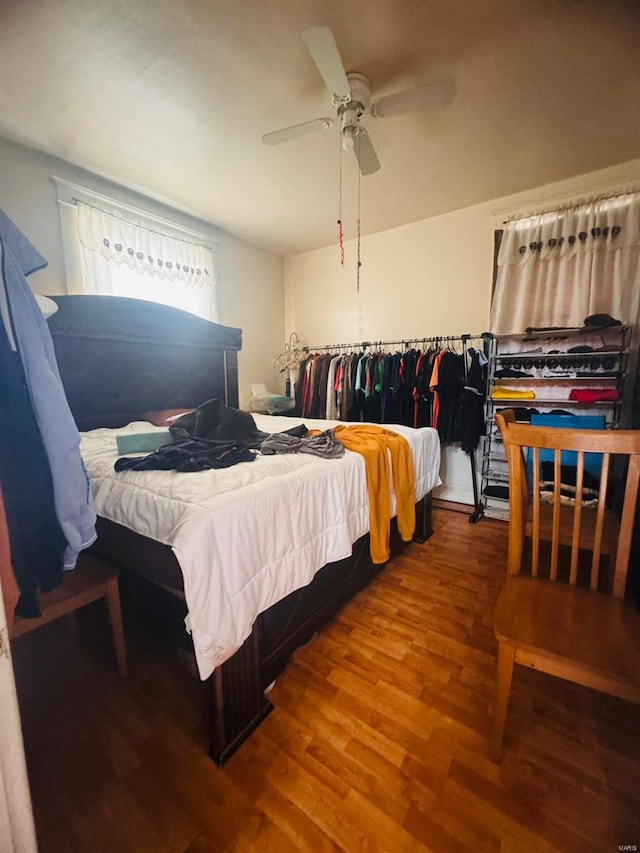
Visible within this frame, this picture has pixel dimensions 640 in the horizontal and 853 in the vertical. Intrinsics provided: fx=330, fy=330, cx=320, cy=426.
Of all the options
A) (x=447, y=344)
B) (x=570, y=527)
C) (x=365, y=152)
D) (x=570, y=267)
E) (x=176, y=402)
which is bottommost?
(x=570, y=527)

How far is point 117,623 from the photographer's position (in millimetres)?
1322

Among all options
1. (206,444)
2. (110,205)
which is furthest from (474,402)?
(110,205)

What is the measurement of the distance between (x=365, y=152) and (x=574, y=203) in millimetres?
1860

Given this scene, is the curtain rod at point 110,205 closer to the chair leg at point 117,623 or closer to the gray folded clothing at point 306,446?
the gray folded clothing at point 306,446

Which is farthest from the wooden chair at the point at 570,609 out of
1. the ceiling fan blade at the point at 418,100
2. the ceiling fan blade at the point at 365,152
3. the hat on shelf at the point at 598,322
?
the hat on shelf at the point at 598,322

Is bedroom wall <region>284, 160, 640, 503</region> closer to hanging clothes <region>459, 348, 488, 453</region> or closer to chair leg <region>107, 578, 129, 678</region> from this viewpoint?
hanging clothes <region>459, 348, 488, 453</region>

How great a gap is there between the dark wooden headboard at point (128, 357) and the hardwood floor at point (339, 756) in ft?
4.97

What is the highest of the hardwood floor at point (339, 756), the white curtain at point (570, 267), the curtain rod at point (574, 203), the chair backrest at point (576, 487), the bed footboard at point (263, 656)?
the curtain rod at point (574, 203)

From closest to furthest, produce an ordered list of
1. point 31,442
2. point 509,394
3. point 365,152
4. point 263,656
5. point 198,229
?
point 31,442, point 263,656, point 365,152, point 509,394, point 198,229

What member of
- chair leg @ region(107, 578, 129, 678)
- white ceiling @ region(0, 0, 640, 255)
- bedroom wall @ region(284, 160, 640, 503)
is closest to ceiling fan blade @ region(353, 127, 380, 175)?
white ceiling @ region(0, 0, 640, 255)

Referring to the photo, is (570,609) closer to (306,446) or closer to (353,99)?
(306,446)

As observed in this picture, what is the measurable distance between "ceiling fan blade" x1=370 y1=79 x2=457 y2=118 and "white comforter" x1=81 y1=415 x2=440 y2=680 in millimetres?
1714

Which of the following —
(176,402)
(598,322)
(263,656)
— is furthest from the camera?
(176,402)

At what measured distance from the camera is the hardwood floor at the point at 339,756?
0.88m
